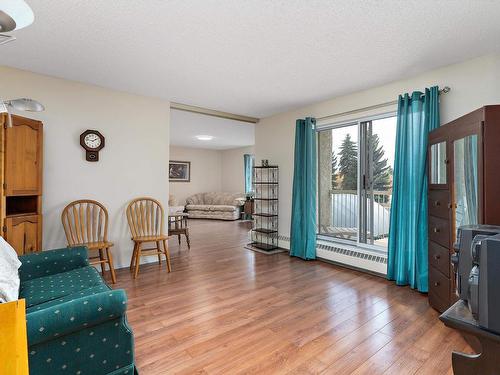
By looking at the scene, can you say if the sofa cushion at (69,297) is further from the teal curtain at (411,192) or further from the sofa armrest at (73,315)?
the teal curtain at (411,192)

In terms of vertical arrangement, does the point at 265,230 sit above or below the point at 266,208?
below

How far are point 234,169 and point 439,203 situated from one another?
310 inches

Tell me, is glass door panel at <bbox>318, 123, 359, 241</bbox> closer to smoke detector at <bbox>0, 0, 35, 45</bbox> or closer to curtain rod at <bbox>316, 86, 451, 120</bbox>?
curtain rod at <bbox>316, 86, 451, 120</bbox>

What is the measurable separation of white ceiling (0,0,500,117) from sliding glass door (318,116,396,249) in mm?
702

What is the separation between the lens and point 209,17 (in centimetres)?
200

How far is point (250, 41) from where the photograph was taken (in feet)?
7.63

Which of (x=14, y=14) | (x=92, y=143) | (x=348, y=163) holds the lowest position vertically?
(x=348, y=163)

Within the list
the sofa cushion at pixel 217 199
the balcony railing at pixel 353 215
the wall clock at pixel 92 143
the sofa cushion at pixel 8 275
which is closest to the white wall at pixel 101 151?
the wall clock at pixel 92 143

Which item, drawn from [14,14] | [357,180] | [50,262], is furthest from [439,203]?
[50,262]

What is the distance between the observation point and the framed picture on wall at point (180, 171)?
9.26 meters

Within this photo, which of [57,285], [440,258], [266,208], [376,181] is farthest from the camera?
[266,208]

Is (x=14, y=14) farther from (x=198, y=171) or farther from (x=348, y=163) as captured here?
(x=198, y=171)

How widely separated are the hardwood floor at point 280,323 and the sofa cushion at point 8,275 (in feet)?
2.76

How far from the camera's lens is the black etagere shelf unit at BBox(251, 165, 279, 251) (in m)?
4.86
